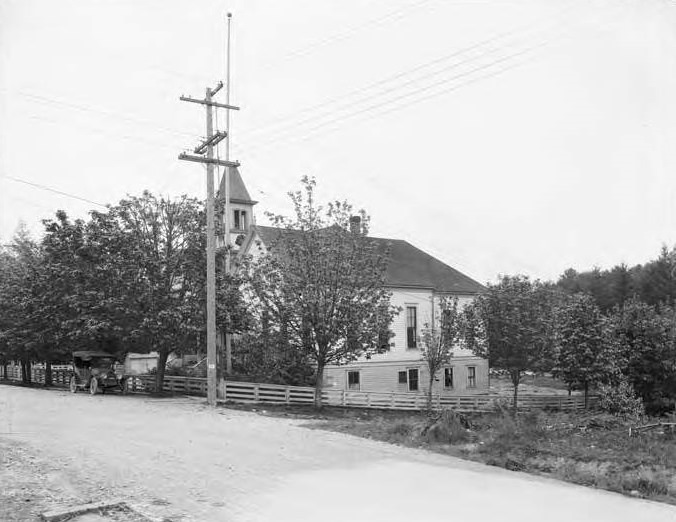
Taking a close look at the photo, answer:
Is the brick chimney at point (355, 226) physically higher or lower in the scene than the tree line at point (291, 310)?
higher

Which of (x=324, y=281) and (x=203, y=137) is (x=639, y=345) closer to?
(x=324, y=281)

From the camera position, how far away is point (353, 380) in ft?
127

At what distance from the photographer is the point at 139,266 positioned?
28.0m

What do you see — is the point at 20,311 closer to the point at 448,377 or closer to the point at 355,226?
the point at 355,226

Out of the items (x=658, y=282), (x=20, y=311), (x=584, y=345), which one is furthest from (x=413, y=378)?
(x=658, y=282)

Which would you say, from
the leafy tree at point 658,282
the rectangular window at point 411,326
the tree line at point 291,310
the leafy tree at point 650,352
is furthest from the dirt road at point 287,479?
the leafy tree at point 658,282

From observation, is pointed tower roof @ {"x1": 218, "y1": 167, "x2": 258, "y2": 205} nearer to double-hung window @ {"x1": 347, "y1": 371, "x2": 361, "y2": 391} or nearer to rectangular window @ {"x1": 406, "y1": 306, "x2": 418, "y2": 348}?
rectangular window @ {"x1": 406, "y1": 306, "x2": 418, "y2": 348}

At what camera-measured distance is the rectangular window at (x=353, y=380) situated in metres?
38.4

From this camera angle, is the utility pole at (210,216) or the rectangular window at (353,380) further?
the rectangular window at (353,380)

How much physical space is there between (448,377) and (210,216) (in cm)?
2407

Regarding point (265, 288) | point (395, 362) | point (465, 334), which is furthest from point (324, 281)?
point (395, 362)

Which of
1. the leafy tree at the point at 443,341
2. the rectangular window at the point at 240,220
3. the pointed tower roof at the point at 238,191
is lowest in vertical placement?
the leafy tree at the point at 443,341

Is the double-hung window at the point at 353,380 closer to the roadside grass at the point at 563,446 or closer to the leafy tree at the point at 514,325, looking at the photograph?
the leafy tree at the point at 514,325

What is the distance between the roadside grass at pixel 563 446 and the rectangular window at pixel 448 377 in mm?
26027
